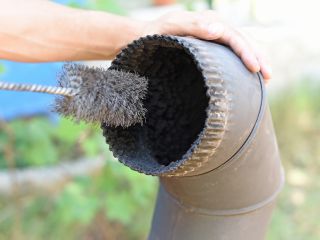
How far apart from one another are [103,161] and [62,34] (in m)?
1.41

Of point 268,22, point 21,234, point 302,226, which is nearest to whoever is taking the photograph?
point 21,234

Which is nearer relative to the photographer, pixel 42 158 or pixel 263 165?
pixel 263 165

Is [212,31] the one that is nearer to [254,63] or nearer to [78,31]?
[254,63]

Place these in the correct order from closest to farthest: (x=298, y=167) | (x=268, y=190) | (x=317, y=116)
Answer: (x=268, y=190) < (x=298, y=167) < (x=317, y=116)

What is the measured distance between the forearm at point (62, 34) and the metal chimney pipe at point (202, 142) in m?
0.17

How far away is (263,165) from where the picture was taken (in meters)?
1.24

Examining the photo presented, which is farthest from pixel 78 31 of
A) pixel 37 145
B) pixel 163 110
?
Result: pixel 37 145

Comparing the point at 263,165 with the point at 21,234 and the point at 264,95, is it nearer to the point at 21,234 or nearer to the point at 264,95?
the point at 264,95

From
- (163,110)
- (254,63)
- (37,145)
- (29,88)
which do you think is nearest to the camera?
(29,88)

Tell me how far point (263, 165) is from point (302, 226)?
2.11m

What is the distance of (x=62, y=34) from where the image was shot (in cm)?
137

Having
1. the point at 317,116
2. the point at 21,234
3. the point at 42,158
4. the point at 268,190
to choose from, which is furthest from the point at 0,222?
the point at 317,116

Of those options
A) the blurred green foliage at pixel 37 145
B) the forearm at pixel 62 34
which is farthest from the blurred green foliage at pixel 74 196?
the forearm at pixel 62 34

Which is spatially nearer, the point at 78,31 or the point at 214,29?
the point at 214,29
